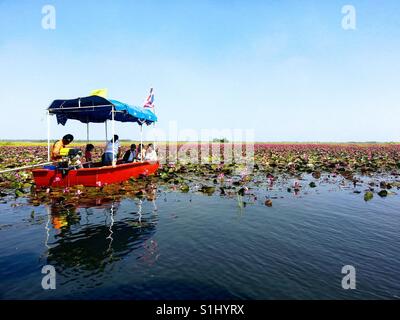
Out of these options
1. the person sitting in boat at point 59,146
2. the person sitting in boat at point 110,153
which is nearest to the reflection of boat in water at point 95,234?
the person sitting in boat at point 59,146

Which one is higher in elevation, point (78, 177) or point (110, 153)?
point (110, 153)

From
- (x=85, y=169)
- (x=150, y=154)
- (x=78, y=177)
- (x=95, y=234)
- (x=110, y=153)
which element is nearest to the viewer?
(x=95, y=234)

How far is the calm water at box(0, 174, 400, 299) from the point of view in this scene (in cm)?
476

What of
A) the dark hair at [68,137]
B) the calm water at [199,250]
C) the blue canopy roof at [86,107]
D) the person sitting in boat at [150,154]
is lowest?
the calm water at [199,250]

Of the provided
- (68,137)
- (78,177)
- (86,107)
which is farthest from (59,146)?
(86,107)

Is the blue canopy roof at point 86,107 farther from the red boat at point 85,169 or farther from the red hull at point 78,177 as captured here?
the red hull at point 78,177

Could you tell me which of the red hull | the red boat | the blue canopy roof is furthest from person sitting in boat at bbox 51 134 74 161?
the blue canopy roof

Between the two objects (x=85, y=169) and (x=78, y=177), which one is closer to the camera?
(x=85, y=169)

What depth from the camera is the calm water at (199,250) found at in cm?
476

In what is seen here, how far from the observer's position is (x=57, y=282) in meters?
4.95

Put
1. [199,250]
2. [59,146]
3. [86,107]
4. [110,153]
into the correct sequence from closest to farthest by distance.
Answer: [199,250], [59,146], [86,107], [110,153]

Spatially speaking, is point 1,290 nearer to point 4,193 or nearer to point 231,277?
point 231,277

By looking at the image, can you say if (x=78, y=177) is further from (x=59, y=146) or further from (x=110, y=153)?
(x=110, y=153)

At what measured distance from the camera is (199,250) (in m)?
6.37
